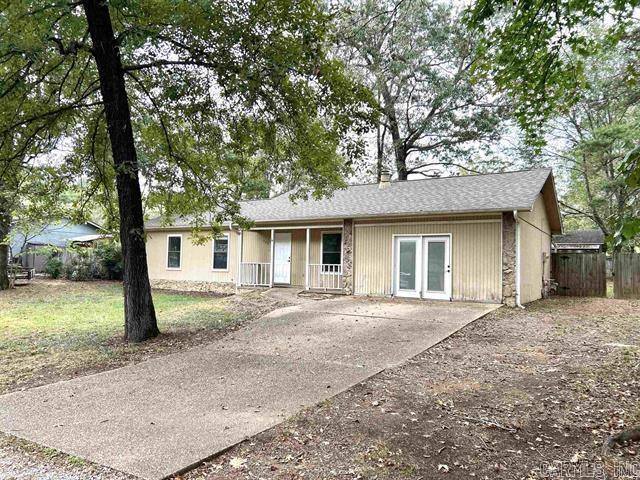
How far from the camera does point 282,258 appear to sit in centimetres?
1653

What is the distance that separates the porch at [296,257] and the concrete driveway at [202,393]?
20.6ft

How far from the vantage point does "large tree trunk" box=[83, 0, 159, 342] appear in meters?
7.50

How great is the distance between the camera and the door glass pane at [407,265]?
12953 mm

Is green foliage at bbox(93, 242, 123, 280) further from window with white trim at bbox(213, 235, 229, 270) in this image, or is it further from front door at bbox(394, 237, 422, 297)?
front door at bbox(394, 237, 422, 297)

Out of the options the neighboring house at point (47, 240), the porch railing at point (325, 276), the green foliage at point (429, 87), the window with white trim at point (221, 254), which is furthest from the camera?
the neighboring house at point (47, 240)

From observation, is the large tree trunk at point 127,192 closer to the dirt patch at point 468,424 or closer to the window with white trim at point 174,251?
the dirt patch at point 468,424

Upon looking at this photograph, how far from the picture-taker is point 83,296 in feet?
50.3

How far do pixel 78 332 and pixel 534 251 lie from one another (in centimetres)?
1296

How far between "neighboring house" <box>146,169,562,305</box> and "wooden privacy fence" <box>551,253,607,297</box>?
1014 millimetres

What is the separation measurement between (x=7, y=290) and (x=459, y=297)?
1660 centimetres

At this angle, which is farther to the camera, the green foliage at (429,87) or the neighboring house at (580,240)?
the neighboring house at (580,240)

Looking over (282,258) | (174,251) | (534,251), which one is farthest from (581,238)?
(174,251)

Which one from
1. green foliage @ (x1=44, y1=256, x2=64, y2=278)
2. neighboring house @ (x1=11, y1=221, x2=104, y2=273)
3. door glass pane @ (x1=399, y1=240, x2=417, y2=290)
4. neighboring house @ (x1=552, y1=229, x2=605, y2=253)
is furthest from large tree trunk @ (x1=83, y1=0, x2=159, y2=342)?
neighboring house @ (x1=552, y1=229, x2=605, y2=253)

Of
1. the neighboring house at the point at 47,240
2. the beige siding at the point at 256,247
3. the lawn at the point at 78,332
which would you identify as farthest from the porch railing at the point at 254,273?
the neighboring house at the point at 47,240
